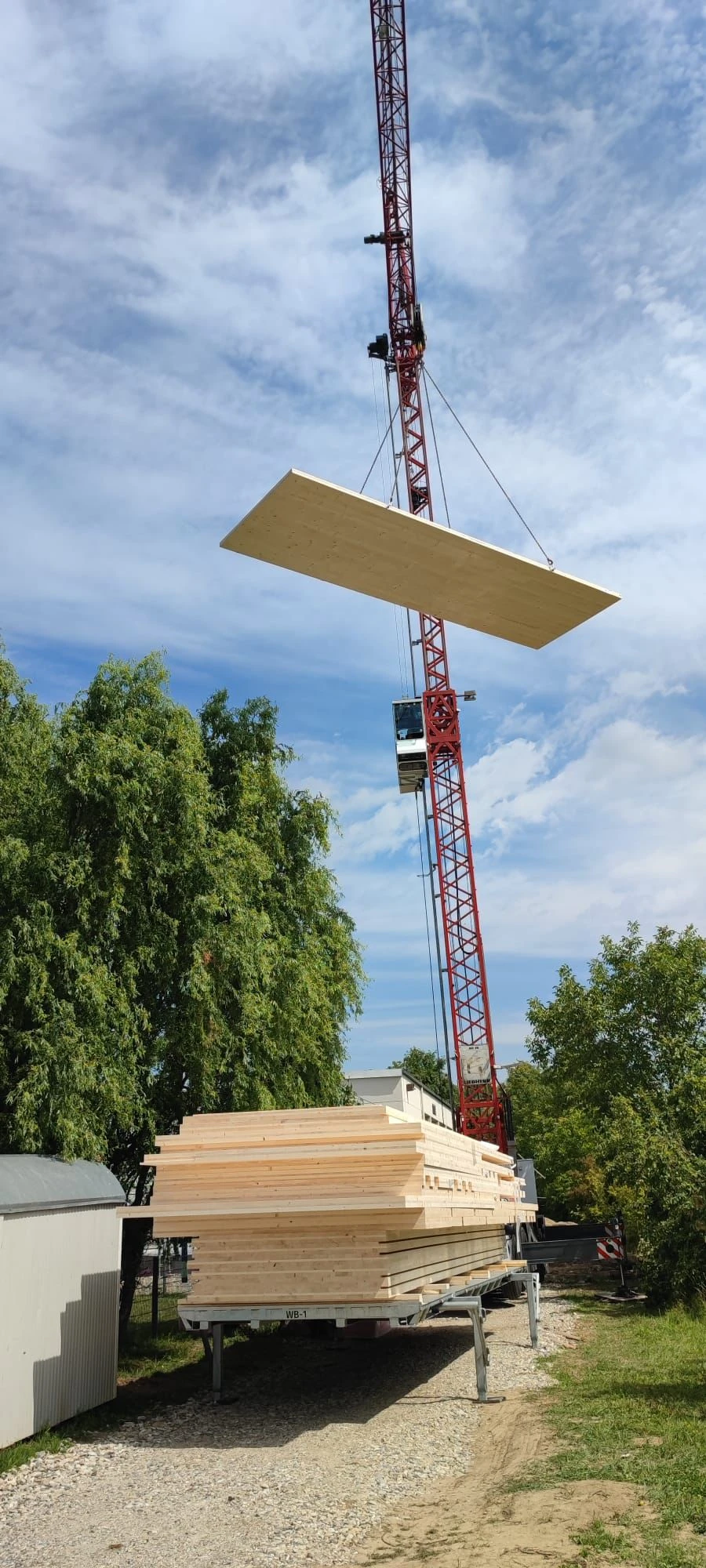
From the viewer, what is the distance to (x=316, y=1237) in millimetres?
9852

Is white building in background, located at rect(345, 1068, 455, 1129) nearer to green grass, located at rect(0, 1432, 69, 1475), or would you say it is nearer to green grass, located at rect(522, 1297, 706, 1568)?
green grass, located at rect(522, 1297, 706, 1568)

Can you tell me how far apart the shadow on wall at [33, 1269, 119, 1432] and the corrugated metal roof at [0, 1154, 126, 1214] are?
78 cm

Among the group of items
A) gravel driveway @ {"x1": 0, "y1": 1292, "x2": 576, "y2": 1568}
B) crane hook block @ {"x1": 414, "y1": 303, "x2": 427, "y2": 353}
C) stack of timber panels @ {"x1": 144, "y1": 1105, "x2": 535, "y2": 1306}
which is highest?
crane hook block @ {"x1": 414, "y1": 303, "x2": 427, "y2": 353}

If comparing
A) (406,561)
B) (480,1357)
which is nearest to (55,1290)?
(480,1357)

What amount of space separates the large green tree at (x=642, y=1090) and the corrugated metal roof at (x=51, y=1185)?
33.5ft

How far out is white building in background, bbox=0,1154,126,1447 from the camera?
9.50 meters

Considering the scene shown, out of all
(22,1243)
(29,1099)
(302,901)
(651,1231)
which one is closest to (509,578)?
(22,1243)

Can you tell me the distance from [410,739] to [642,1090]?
12190 mm

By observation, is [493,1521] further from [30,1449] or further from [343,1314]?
[30,1449]

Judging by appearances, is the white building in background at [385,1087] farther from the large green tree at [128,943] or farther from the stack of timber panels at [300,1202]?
the stack of timber panels at [300,1202]

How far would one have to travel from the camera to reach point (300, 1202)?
9453 millimetres

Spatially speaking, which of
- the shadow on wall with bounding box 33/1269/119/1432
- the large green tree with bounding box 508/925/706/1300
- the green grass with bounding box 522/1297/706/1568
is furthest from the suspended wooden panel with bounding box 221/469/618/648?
the large green tree with bounding box 508/925/706/1300

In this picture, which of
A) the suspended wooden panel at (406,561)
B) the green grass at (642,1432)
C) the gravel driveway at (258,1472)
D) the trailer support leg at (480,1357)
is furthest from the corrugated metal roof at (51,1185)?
the suspended wooden panel at (406,561)

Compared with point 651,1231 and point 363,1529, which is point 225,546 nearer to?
point 363,1529
